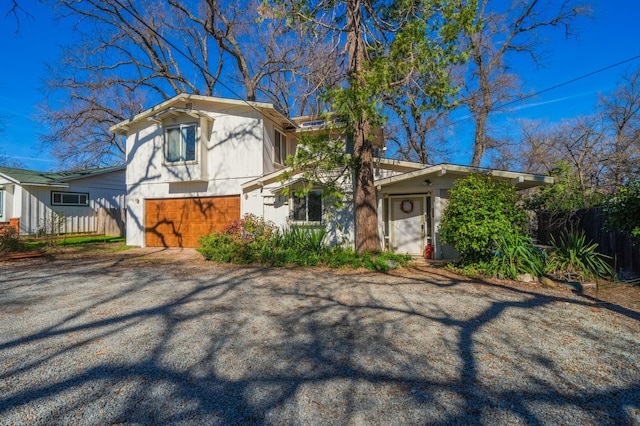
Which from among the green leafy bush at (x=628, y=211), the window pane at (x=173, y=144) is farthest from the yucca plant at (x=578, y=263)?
the window pane at (x=173, y=144)

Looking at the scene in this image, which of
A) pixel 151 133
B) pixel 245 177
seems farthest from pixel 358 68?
pixel 151 133

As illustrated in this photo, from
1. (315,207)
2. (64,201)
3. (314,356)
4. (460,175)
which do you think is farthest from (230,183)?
(64,201)

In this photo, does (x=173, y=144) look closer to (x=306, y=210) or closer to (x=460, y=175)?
(x=306, y=210)

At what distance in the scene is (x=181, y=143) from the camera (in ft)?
39.4

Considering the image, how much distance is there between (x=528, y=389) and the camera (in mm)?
2572

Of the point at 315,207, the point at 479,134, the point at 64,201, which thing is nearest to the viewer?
the point at 315,207

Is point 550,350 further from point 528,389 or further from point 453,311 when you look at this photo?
point 453,311

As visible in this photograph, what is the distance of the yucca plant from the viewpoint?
6.64 meters

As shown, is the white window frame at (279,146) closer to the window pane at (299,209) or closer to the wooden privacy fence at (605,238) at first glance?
the window pane at (299,209)

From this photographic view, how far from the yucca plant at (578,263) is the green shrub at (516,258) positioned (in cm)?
31

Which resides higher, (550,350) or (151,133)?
(151,133)

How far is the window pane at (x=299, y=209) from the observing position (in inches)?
427

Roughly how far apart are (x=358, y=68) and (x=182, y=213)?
8.61 metres

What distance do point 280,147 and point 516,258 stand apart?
31.3ft
